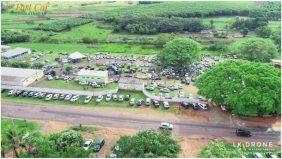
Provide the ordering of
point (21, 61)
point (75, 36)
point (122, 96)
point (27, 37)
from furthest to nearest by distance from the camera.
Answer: point (75, 36) → point (27, 37) → point (21, 61) → point (122, 96)

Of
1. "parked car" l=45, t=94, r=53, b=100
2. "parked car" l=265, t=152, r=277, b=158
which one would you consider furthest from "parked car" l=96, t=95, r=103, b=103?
"parked car" l=265, t=152, r=277, b=158

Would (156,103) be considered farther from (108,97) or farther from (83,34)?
(83,34)

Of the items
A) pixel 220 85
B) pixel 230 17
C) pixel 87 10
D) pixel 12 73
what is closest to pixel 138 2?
pixel 87 10

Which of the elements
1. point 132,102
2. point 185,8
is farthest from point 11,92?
point 185,8

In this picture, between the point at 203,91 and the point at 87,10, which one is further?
the point at 87,10

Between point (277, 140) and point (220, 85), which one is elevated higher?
point (220, 85)

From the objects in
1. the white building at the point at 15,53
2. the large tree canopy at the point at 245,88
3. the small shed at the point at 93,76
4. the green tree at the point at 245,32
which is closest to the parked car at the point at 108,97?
the small shed at the point at 93,76

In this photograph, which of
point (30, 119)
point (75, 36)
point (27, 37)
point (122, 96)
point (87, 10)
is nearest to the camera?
point (30, 119)

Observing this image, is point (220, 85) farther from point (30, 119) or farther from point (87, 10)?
point (87, 10)
